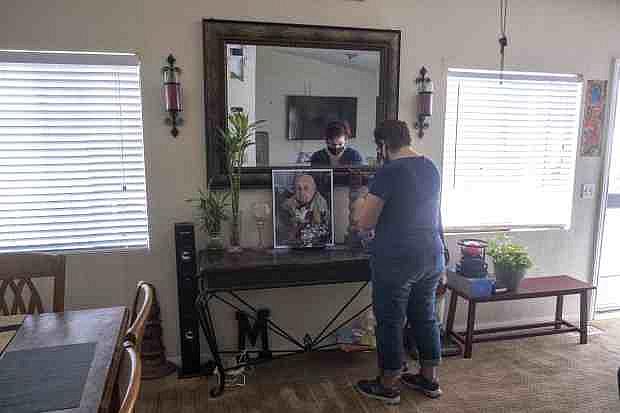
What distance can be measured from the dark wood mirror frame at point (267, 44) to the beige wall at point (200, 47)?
0.06 meters

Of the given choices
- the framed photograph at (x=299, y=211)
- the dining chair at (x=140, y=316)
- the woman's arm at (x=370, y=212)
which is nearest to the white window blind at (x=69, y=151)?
the framed photograph at (x=299, y=211)

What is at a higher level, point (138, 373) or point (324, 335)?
point (138, 373)

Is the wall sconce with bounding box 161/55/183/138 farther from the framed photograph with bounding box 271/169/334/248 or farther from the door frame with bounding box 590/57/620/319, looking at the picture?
the door frame with bounding box 590/57/620/319

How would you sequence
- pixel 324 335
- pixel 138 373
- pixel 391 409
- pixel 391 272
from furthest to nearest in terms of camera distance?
pixel 324 335 → pixel 391 409 → pixel 391 272 → pixel 138 373

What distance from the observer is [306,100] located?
2775 mm

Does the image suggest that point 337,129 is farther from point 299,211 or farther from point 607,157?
point 607,157

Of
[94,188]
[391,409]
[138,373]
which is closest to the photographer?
[138,373]

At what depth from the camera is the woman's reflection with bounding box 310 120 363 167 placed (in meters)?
2.86

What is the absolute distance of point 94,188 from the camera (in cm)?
264

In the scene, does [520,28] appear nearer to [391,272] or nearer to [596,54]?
[596,54]

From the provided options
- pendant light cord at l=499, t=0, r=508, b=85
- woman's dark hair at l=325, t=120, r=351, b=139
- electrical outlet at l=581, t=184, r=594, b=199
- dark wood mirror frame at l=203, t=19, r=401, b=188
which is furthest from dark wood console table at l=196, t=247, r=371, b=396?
electrical outlet at l=581, t=184, r=594, b=199

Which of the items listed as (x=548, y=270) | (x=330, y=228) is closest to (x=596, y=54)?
(x=548, y=270)

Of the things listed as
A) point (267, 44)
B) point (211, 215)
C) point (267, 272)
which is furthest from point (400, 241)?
point (267, 44)

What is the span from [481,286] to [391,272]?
3.36 feet
